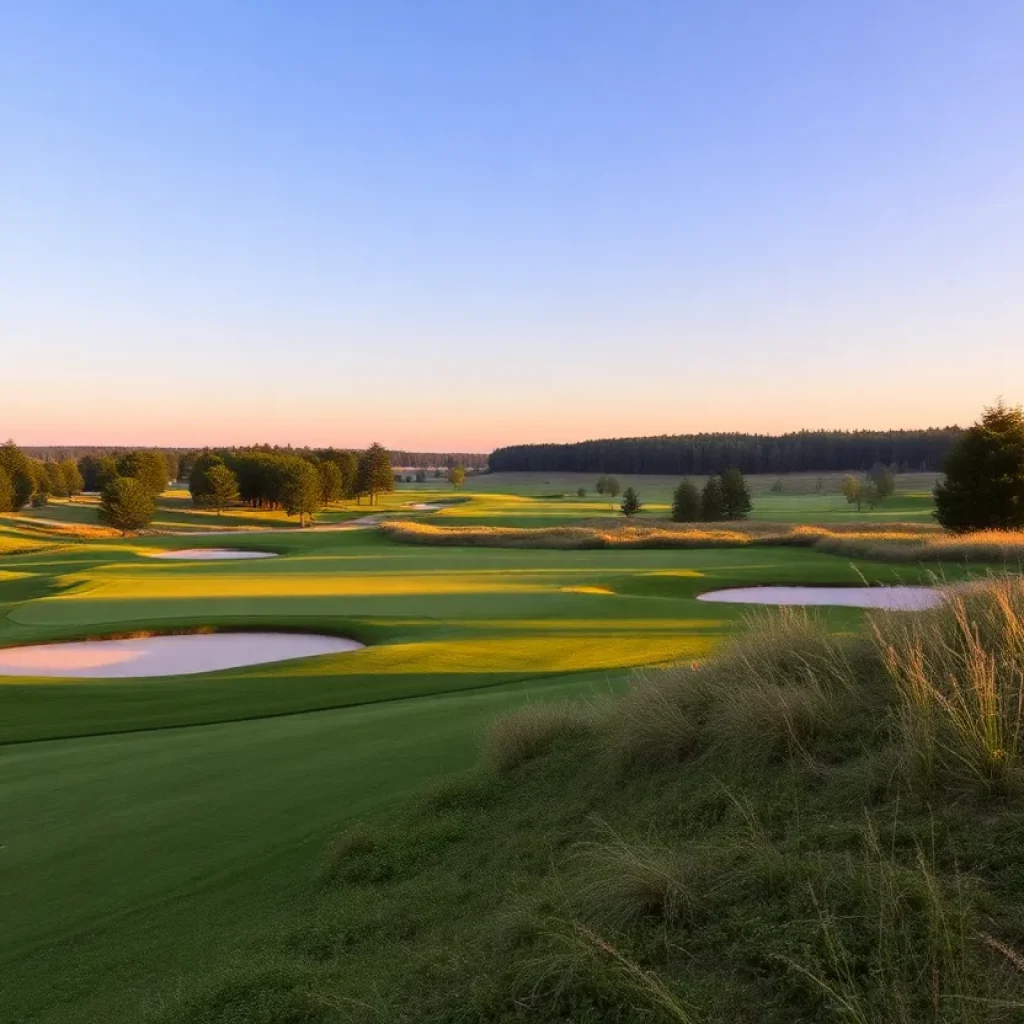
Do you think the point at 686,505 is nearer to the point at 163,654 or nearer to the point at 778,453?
the point at 163,654

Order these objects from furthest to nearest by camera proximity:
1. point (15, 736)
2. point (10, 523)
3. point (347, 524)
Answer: point (347, 524)
point (10, 523)
point (15, 736)

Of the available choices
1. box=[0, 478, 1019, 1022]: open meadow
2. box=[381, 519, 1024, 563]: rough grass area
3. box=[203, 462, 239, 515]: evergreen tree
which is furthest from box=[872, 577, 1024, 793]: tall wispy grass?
box=[203, 462, 239, 515]: evergreen tree

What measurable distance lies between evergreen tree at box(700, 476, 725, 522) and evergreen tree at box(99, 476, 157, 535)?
149 feet

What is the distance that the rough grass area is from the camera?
2858cm

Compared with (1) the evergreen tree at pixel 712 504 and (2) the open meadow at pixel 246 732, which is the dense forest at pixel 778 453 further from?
(2) the open meadow at pixel 246 732


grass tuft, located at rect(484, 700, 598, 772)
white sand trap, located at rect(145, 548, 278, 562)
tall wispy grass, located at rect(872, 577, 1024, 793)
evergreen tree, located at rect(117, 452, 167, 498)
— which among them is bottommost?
white sand trap, located at rect(145, 548, 278, 562)

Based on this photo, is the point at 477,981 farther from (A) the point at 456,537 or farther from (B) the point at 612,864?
(A) the point at 456,537

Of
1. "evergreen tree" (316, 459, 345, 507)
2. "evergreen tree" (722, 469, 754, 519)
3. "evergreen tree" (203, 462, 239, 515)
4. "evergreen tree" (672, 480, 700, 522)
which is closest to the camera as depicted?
"evergreen tree" (722, 469, 754, 519)

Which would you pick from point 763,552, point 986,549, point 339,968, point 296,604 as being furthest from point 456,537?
point 339,968

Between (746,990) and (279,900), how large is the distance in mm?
3909

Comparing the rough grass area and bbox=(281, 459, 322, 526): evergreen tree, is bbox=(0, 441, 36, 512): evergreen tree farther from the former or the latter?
the rough grass area

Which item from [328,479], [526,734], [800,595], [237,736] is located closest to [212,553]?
[800,595]

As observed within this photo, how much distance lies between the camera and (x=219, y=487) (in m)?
80.7

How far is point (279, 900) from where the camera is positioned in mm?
5695
